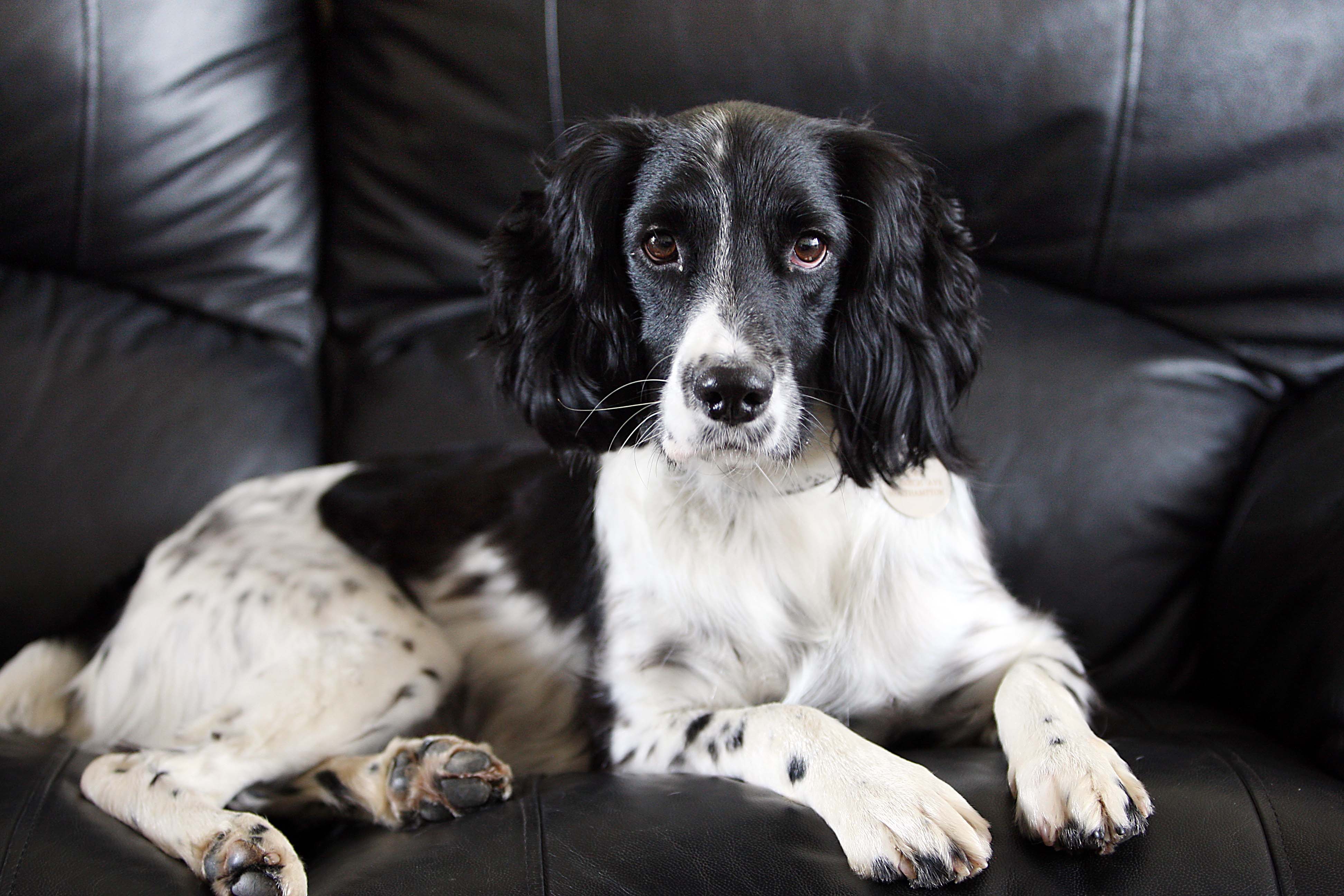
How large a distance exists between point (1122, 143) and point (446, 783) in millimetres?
1581

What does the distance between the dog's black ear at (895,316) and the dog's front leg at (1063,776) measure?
0.36 m

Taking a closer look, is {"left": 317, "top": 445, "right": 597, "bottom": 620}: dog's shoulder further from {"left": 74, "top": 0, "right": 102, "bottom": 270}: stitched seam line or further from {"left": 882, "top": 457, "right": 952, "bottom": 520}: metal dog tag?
{"left": 74, "top": 0, "right": 102, "bottom": 270}: stitched seam line

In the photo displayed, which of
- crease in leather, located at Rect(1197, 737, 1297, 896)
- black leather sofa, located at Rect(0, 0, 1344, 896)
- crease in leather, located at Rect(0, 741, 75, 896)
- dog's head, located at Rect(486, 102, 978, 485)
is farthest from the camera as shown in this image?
black leather sofa, located at Rect(0, 0, 1344, 896)

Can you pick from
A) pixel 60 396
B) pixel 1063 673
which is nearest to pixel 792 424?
pixel 1063 673

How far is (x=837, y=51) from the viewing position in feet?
6.83

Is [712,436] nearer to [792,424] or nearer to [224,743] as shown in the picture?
[792,424]

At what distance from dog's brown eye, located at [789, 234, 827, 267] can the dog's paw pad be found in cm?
77

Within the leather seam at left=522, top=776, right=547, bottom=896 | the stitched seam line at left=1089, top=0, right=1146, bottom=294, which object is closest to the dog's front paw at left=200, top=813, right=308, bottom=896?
the leather seam at left=522, top=776, right=547, bottom=896

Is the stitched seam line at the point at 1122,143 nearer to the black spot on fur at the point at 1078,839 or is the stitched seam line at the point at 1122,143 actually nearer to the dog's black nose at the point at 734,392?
the dog's black nose at the point at 734,392

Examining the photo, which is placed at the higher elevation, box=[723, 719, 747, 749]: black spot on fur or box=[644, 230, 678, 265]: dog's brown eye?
box=[644, 230, 678, 265]: dog's brown eye

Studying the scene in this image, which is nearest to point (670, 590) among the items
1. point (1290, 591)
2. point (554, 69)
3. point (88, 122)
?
point (1290, 591)

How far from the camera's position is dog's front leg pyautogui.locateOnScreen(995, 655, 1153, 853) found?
122 centimetres

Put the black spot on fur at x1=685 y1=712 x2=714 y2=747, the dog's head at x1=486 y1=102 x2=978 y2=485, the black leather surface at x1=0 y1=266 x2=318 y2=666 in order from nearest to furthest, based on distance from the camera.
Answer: the dog's head at x1=486 y1=102 x2=978 y2=485 → the black spot on fur at x1=685 y1=712 x2=714 y2=747 → the black leather surface at x1=0 y1=266 x2=318 y2=666

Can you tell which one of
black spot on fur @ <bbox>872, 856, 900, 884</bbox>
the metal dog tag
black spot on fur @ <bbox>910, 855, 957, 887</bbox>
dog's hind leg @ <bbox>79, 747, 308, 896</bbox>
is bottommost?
dog's hind leg @ <bbox>79, 747, 308, 896</bbox>
